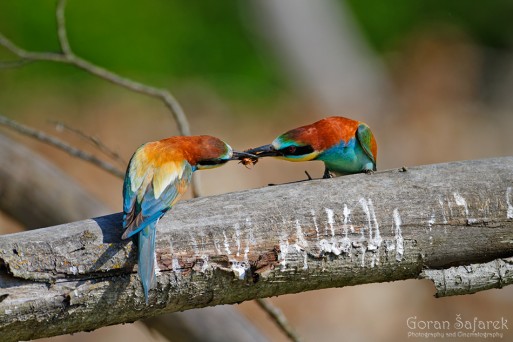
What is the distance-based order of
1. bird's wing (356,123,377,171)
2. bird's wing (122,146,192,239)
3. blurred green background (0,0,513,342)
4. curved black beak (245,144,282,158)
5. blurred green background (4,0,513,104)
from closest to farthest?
bird's wing (122,146,192,239) < curved black beak (245,144,282,158) < bird's wing (356,123,377,171) < blurred green background (0,0,513,342) < blurred green background (4,0,513,104)

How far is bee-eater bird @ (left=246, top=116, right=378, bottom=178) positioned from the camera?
10.6 feet

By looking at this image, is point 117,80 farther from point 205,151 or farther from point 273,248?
point 273,248

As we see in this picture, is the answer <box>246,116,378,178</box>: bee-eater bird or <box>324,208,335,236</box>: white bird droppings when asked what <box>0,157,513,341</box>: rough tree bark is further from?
<box>246,116,378,178</box>: bee-eater bird

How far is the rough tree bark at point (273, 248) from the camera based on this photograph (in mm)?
2400

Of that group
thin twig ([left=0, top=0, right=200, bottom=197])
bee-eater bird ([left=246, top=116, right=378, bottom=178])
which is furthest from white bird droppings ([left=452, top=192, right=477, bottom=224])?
thin twig ([left=0, top=0, right=200, bottom=197])

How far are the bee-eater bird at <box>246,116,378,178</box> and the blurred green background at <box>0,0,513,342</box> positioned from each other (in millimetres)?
3088

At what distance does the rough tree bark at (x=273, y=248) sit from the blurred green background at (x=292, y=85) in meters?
3.50

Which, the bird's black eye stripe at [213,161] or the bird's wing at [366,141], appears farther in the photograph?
the bird's wing at [366,141]

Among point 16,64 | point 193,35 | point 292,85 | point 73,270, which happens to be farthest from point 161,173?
point 292,85

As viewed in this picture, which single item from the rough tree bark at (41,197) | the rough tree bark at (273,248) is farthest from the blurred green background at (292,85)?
the rough tree bark at (273,248)

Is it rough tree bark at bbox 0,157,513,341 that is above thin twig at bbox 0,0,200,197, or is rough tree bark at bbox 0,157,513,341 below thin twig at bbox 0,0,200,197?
below

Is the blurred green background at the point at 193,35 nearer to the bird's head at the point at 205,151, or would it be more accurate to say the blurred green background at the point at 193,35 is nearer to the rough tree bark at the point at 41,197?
the rough tree bark at the point at 41,197

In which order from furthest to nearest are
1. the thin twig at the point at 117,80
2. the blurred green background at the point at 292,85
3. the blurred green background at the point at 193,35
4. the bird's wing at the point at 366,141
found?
the blurred green background at the point at 193,35 → the blurred green background at the point at 292,85 → the thin twig at the point at 117,80 → the bird's wing at the point at 366,141

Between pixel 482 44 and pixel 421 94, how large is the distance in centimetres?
178
